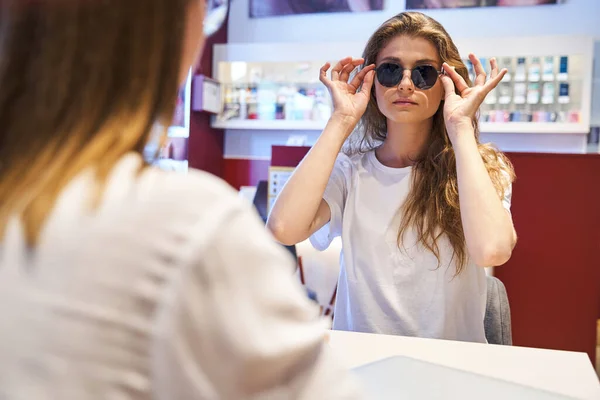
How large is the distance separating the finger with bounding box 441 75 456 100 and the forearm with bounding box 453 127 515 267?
194 mm

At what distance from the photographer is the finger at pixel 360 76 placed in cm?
166

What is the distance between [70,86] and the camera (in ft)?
1.44

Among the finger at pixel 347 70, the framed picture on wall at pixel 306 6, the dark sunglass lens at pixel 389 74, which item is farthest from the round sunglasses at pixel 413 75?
the framed picture on wall at pixel 306 6

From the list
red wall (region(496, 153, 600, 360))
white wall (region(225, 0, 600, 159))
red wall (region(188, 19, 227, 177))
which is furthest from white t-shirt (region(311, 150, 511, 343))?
red wall (region(188, 19, 227, 177))

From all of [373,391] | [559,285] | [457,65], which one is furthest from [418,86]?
[559,285]

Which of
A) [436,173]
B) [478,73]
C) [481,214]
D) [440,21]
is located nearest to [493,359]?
[481,214]

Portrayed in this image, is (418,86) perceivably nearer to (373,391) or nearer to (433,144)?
(433,144)

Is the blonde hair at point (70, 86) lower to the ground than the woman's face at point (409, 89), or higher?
lower

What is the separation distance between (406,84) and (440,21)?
3226 millimetres

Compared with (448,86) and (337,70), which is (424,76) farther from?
(337,70)

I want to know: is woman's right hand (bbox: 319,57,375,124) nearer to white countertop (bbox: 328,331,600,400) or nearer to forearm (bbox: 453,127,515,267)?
forearm (bbox: 453,127,515,267)

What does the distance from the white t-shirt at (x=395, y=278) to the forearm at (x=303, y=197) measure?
11cm

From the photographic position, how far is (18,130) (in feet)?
1.47

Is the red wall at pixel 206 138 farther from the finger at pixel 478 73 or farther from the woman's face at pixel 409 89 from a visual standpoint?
the finger at pixel 478 73
